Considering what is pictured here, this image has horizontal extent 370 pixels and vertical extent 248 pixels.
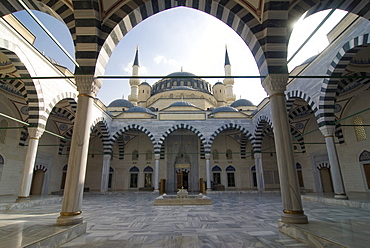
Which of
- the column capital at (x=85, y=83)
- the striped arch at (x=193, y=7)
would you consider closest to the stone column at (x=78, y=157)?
the column capital at (x=85, y=83)

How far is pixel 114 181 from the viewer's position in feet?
51.2

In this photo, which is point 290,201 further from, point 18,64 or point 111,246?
point 18,64

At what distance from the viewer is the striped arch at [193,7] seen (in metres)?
3.97

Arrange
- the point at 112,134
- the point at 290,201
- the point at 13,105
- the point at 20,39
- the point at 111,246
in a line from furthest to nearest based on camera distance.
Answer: the point at 112,134
the point at 13,105
the point at 20,39
the point at 290,201
the point at 111,246

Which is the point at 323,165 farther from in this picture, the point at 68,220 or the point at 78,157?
the point at 68,220

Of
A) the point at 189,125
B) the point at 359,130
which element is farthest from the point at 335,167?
the point at 189,125

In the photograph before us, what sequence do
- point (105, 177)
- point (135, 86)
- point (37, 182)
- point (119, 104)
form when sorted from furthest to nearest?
1. point (135, 86)
2. point (119, 104)
3. point (105, 177)
4. point (37, 182)

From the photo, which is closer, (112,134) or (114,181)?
(112,134)

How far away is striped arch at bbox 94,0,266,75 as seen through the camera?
3973 millimetres

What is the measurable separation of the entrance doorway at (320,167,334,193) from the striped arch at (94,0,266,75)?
36.1 feet

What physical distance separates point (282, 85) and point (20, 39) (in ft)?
24.3

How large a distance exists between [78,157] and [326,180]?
44.1 feet

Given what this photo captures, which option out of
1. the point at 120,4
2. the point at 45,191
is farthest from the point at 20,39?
the point at 45,191

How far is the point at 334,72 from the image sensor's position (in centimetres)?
689
